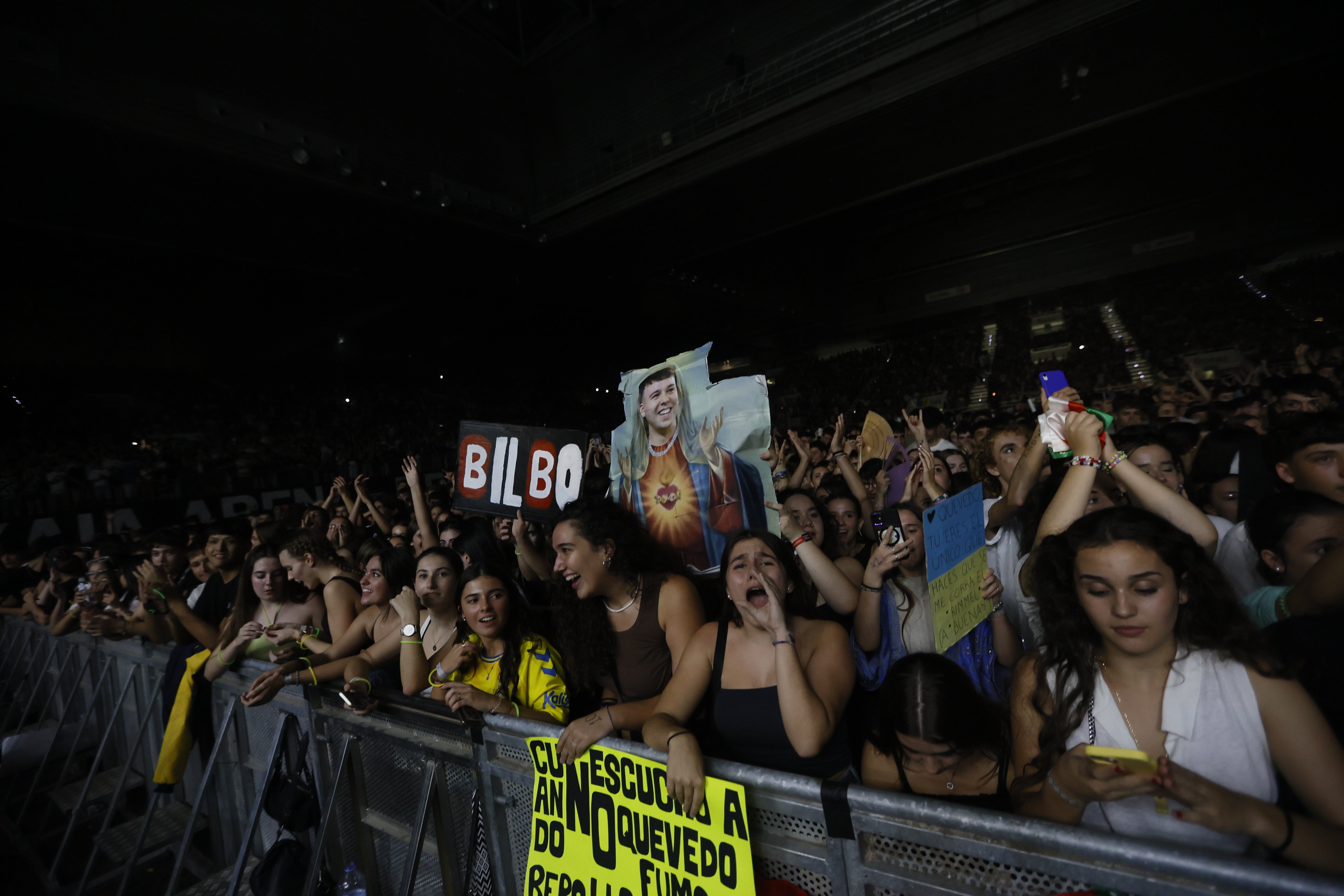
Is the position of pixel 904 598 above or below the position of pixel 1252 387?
below

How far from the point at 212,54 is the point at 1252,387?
16.1 m

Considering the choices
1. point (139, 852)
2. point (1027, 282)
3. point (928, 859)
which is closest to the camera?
point (928, 859)

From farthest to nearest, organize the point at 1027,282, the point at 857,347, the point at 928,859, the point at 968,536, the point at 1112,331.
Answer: the point at 857,347
the point at 1027,282
the point at 1112,331
the point at 968,536
the point at 928,859

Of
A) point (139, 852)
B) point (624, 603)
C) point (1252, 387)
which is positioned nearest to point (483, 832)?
point (624, 603)

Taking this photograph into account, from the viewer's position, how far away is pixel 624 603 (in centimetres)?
267

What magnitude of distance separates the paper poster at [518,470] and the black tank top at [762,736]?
1.74 meters

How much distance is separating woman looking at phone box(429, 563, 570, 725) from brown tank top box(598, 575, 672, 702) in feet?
0.73

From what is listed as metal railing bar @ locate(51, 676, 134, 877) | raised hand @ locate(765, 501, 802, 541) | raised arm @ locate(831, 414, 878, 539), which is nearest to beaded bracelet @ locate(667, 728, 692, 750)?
raised hand @ locate(765, 501, 802, 541)

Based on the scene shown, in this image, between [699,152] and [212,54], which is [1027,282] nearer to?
[699,152]

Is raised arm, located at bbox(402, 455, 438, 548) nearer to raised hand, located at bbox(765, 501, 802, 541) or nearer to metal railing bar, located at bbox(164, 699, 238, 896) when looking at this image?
metal railing bar, located at bbox(164, 699, 238, 896)

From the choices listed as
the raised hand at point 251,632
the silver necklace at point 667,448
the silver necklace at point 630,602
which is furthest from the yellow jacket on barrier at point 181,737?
the silver necklace at point 667,448

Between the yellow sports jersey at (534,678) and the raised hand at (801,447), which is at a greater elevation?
the raised hand at (801,447)

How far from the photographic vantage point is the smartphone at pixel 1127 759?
1076mm

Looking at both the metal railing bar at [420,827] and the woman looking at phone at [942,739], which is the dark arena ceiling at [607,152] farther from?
the metal railing bar at [420,827]
